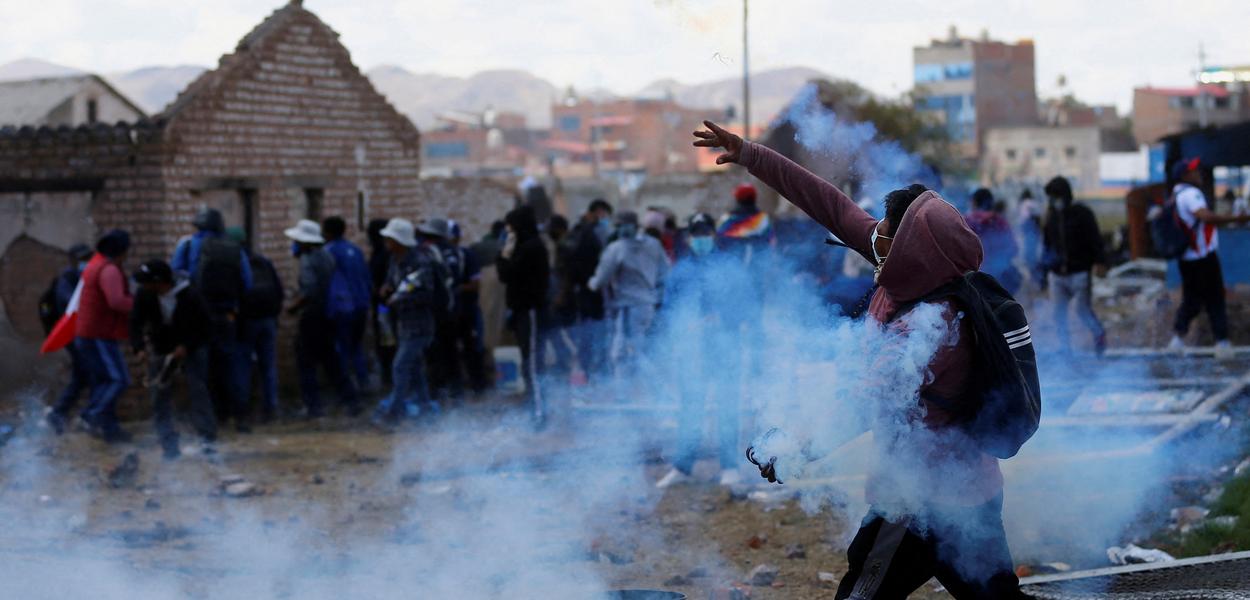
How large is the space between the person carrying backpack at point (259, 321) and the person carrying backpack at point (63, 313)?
1.20 m

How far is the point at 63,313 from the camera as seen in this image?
11039 millimetres

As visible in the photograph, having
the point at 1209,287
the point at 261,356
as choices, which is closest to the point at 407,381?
the point at 261,356

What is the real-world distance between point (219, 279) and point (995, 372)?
772 cm

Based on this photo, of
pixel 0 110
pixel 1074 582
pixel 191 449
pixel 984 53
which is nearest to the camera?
pixel 1074 582

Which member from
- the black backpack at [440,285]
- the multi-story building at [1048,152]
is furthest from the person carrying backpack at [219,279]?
the multi-story building at [1048,152]

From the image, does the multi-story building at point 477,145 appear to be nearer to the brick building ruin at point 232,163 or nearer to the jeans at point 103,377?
the brick building ruin at point 232,163

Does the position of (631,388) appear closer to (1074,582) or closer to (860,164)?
(860,164)

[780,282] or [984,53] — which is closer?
[780,282]

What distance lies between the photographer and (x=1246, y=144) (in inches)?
658

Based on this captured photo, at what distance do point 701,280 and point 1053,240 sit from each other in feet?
14.4

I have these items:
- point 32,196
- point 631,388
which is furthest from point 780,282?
point 32,196

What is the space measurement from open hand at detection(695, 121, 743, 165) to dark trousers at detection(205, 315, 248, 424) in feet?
21.7

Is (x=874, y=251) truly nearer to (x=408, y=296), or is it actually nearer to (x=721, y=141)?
(x=721, y=141)

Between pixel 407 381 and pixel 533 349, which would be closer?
pixel 533 349
